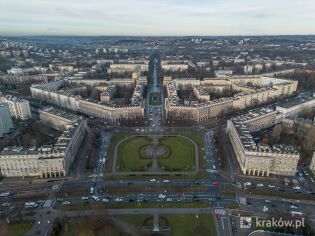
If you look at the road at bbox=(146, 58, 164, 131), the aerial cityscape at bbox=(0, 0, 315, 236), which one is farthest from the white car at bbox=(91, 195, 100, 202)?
the road at bbox=(146, 58, 164, 131)

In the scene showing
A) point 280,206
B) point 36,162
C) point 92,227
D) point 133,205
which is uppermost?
point 36,162

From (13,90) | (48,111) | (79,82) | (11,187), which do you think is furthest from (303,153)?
(13,90)

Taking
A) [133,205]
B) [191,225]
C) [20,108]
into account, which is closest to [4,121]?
[20,108]

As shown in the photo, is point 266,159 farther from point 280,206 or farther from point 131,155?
point 131,155

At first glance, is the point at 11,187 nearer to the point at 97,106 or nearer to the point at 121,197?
the point at 121,197

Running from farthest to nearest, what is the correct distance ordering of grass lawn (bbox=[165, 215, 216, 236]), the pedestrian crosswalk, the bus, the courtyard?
the courtyard → the bus → the pedestrian crosswalk → grass lawn (bbox=[165, 215, 216, 236])

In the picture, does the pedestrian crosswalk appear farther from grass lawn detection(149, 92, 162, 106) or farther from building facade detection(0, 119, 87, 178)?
grass lawn detection(149, 92, 162, 106)
